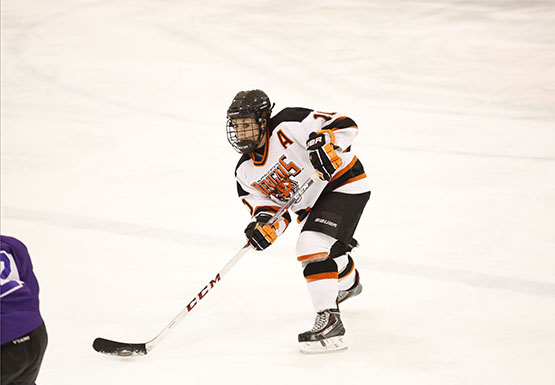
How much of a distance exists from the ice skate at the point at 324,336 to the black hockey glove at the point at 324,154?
0.56m

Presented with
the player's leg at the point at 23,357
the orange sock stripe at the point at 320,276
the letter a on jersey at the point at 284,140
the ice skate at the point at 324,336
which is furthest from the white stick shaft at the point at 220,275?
the player's leg at the point at 23,357

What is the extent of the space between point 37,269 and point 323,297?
1.57 meters

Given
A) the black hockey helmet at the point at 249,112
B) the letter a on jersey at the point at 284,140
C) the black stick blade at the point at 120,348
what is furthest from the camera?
the letter a on jersey at the point at 284,140

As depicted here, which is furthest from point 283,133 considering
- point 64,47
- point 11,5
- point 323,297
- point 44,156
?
point 11,5

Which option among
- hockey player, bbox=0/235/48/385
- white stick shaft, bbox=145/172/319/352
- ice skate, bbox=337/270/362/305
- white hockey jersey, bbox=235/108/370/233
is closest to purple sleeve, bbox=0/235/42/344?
hockey player, bbox=0/235/48/385

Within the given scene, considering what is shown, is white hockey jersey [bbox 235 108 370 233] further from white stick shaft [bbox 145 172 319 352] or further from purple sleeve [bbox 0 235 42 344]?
purple sleeve [bbox 0 235 42 344]

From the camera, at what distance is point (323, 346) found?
10.2ft

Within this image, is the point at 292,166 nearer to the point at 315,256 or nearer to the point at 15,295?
the point at 315,256

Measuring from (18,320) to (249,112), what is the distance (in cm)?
142

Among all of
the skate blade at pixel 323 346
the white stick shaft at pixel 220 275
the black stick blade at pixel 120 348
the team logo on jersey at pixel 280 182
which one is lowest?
the black stick blade at pixel 120 348

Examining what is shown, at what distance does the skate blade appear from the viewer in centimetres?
311

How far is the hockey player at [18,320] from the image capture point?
2051 millimetres

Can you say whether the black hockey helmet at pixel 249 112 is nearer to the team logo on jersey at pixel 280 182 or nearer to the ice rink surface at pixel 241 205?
the team logo on jersey at pixel 280 182

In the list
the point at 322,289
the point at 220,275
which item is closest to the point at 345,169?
the point at 322,289
